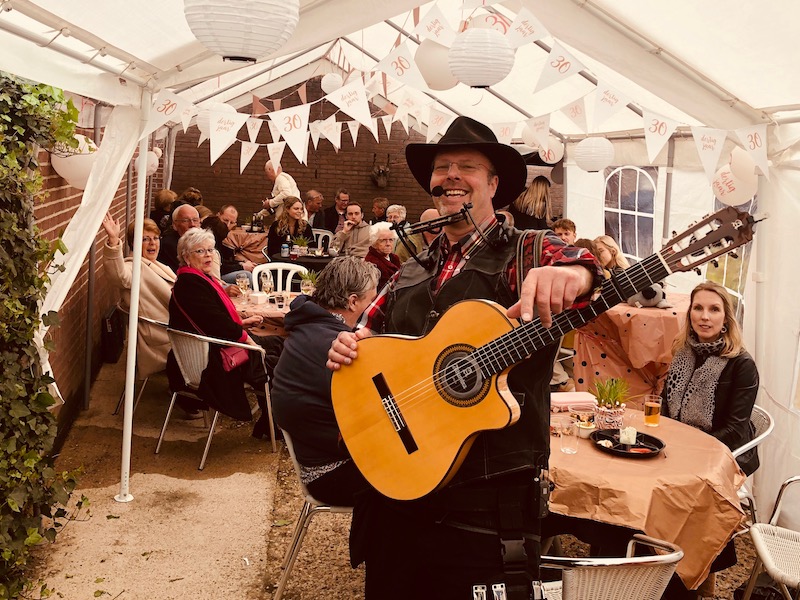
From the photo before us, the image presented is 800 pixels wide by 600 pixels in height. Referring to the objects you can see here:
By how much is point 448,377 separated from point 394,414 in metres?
0.21

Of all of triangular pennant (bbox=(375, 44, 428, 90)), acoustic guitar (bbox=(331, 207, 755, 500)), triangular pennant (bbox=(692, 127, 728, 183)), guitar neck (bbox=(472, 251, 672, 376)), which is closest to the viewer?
guitar neck (bbox=(472, 251, 672, 376))

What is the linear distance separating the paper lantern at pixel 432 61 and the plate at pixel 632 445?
150 inches

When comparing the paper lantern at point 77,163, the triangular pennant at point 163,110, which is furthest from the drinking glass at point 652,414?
the paper lantern at point 77,163

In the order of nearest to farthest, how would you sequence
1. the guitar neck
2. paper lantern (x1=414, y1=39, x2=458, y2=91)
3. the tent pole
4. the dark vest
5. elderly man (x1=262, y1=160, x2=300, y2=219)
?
the guitar neck → the dark vest → the tent pole → paper lantern (x1=414, y1=39, x2=458, y2=91) → elderly man (x1=262, y1=160, x2=300, y2=219)

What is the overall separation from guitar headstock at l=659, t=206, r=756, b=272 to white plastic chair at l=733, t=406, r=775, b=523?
78.0 inches

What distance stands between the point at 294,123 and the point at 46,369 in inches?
186

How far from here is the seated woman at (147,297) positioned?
18.5 feet

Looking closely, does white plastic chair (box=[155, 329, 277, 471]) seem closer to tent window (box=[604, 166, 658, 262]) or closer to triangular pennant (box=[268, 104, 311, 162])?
triangular pennant (box=[268, 104, 311, 162])

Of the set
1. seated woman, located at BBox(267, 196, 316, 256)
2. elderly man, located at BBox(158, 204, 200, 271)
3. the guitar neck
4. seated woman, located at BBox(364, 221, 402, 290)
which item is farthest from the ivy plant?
seated woman, located at BBox(267, 196, 316, 256)

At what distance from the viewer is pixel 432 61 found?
21.2ft

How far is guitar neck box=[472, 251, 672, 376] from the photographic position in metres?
1.71

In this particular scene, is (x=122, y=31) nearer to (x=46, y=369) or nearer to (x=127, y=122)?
(x=127, y=122)

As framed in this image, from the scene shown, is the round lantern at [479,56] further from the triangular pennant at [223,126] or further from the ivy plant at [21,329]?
the ivy plant at [21,329]

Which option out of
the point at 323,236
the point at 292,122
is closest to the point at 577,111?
the point at 292,122
